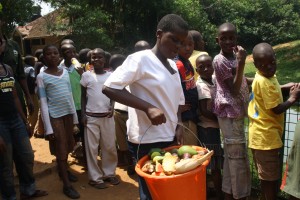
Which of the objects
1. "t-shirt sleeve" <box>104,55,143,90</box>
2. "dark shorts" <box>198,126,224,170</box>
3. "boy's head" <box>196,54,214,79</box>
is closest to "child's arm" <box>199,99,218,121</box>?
"dark shorts" <box>198,126,224,170</box>

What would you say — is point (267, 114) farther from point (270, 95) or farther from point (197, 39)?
A: point (197, 39)

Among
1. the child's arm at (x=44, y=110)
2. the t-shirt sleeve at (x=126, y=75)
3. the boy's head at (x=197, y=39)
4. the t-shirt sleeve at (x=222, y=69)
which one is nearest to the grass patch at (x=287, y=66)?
the boy's head at (x=197, y=39)

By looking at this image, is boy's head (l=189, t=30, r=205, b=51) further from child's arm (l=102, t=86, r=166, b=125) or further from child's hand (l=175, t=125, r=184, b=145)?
child's arm (l=102, t=86, r=166, b=125)

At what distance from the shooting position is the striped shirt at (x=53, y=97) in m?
3.89

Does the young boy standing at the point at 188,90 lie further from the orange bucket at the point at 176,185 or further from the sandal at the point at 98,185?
the sandal at the point at 98,185

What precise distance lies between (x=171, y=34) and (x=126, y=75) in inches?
16.9

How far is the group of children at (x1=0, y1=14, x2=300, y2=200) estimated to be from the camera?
2256 millimetres

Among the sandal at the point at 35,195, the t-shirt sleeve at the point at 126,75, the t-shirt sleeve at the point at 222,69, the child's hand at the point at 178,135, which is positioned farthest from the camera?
the sandal at the point at 35,195

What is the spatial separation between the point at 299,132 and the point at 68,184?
2.85 metres

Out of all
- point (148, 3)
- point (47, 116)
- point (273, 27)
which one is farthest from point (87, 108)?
point (273, 27)

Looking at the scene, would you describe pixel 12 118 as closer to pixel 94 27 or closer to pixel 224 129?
pixel 224 129

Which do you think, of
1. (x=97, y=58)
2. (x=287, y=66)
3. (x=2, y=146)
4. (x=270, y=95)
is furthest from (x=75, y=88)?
(x=287, y=66)

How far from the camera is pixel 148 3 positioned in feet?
59.4

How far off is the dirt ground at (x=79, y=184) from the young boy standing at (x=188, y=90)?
4.17 feet
